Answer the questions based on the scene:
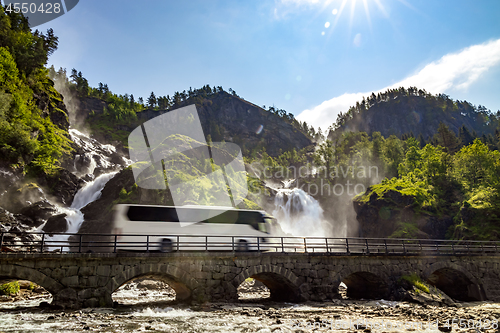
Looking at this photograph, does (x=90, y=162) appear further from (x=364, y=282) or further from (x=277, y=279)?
(x=364, y=282)

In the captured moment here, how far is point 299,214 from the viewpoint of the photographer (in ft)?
198

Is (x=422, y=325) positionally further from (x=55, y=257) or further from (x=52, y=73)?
(x=52, y=73)

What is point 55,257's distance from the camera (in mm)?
14234

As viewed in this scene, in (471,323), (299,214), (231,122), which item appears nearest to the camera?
(471,323)

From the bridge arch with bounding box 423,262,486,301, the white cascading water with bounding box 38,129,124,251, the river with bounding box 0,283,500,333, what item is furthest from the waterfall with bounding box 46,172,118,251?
the bridge arch with bounding box 423,262,486,301

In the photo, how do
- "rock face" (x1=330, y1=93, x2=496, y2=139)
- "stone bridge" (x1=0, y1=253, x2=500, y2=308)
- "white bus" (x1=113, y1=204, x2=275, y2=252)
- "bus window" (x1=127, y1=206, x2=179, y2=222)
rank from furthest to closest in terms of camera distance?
"rock face" (x1=330, y1=93, x2=496, y2=139), "bus window" (x1=127, y1=206, x2=179, y2=222), "white bus" (x1=113, y1=204, x2=275, y2=252), "stone bridge" (x1=0, y1=253, x2=500, y2=308)

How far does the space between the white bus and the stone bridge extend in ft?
6.29

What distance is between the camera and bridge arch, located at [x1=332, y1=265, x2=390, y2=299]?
67.4 ft

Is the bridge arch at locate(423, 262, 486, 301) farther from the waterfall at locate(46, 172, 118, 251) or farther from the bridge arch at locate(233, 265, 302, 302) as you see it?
the waterfall at locate(46, 172, 118, 251)

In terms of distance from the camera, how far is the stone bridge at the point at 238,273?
14.2 meters

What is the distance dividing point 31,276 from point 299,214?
2009 inches

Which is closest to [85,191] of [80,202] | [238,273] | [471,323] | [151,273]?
[80,202]

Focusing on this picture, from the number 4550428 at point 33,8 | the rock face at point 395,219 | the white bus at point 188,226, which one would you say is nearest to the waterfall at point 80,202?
the white bus at point 188,226

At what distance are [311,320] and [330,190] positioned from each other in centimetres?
6381
